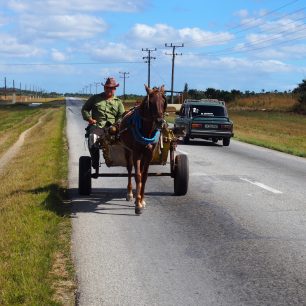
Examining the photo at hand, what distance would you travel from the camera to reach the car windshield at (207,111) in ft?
85.6

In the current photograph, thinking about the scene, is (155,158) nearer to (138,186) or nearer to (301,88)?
(138,186)

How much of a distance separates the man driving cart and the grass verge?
129cm

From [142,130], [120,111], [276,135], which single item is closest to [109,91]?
[120,111]

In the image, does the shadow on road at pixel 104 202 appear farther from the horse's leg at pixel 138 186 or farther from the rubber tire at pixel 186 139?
the rubber tire at pixel 186 139

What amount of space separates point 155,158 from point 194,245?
10.6 ft

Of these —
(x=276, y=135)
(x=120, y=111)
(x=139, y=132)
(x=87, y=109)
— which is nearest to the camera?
(x=139, y=132)

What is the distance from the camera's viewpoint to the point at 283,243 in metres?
7.44

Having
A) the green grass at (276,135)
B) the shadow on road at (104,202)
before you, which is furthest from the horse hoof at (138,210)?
the green grass at (276,135)

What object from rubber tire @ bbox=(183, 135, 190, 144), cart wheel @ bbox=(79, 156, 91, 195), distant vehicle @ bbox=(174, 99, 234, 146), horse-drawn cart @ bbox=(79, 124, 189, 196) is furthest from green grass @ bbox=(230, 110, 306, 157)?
cart wheel @ bbox=(79, 156, 91, 195)

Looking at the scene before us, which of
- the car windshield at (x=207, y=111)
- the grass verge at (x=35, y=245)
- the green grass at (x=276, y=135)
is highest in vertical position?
the car windshield at (x=207, y=111)

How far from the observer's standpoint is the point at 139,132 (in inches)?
357

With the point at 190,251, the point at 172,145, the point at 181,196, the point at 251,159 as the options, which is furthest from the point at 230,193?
the point at 251,159

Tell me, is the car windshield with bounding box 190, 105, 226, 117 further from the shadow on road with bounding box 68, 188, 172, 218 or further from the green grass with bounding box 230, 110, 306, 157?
the shadow on road with bounding box 68, 188, 172, 218

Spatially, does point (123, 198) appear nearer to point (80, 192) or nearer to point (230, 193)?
point (80, 192)
